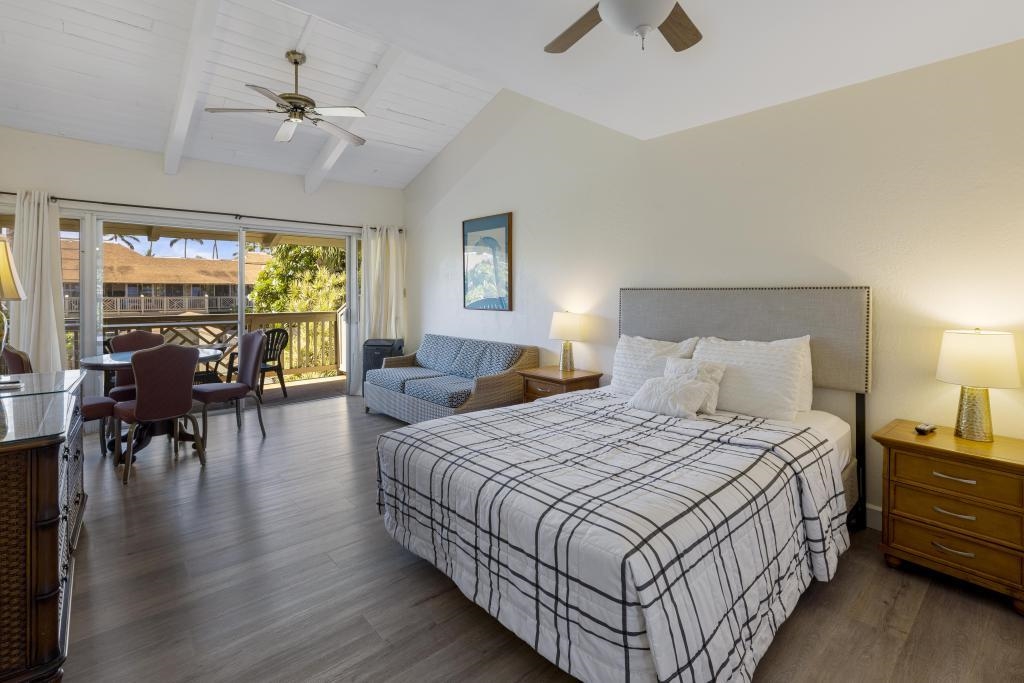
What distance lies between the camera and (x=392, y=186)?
6.56 meters

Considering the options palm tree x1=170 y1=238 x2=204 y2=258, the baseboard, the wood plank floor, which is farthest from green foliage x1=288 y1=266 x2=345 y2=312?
the baseboard

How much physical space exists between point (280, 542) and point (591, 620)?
1.85 m

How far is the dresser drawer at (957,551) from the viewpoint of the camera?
205 cm

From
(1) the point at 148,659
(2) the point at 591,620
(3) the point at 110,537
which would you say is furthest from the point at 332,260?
(2) the point at 591,620

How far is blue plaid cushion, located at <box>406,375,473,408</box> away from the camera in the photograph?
14.2ft

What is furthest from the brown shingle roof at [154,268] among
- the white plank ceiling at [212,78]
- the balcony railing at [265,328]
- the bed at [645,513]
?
the bed at [645,513]

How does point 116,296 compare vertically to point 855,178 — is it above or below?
below


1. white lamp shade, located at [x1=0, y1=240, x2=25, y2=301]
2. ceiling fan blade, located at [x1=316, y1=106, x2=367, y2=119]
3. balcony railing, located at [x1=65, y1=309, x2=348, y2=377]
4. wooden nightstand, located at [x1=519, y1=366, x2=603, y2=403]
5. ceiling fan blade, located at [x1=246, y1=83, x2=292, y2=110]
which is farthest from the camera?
balcony railing, located at [x1=65, y1=309, x2=348, y2=377]

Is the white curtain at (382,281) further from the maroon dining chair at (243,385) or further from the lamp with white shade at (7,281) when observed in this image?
the lamp with white shade at (7,281)

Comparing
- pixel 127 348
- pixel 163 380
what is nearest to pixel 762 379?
pixel 163 380

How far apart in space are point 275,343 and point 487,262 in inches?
111

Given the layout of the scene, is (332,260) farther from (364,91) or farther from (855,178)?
(855,178)

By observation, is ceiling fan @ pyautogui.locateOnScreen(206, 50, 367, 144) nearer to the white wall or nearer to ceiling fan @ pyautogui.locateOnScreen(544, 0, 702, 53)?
the white wall

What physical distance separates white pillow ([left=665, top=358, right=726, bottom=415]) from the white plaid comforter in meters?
0.12
